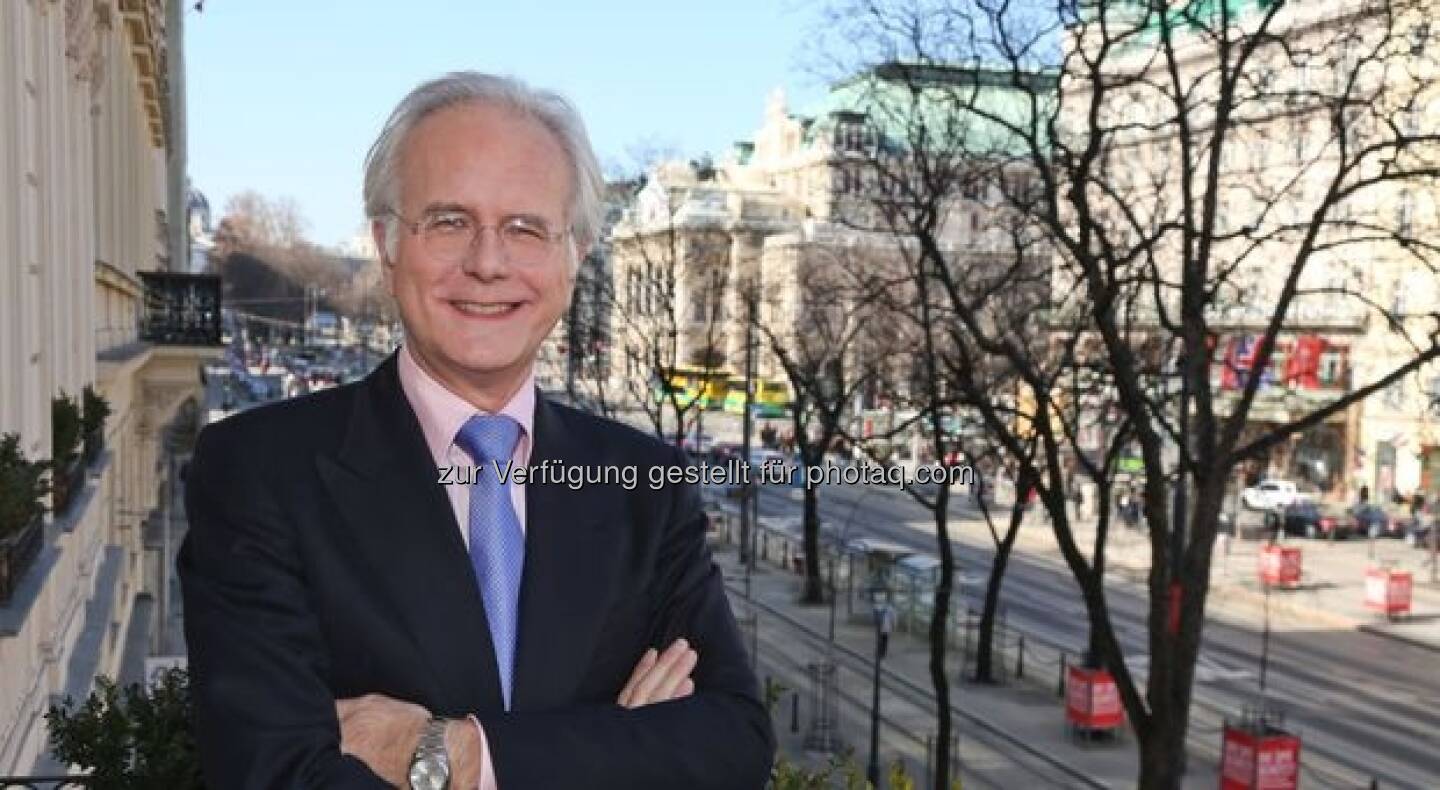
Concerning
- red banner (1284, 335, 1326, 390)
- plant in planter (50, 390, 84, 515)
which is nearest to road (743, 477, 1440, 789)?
red banner (1284, 335, 1326, 390)

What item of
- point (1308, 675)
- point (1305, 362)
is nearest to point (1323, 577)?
point (1308, 675)

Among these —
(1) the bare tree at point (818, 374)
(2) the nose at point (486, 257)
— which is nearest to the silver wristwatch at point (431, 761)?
(2) the nose at point (486, 257)

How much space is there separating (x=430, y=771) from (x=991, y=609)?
71.7 ft

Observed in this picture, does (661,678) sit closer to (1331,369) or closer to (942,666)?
(942,666)

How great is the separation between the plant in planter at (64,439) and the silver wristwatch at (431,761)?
7099 millimetres

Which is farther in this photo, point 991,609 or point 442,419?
point 991,609

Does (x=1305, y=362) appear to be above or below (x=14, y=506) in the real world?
below

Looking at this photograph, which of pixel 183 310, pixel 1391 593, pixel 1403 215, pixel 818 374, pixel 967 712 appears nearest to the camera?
pixel 183 310

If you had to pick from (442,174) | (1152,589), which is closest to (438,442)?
(442,174)

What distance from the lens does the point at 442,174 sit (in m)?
2.49

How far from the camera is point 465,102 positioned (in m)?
2.51

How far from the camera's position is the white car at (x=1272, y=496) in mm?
45594

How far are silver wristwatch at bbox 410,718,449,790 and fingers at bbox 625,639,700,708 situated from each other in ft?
1.26

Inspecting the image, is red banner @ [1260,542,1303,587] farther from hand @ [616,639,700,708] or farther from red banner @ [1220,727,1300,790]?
hand @ [616,639,700,708]
